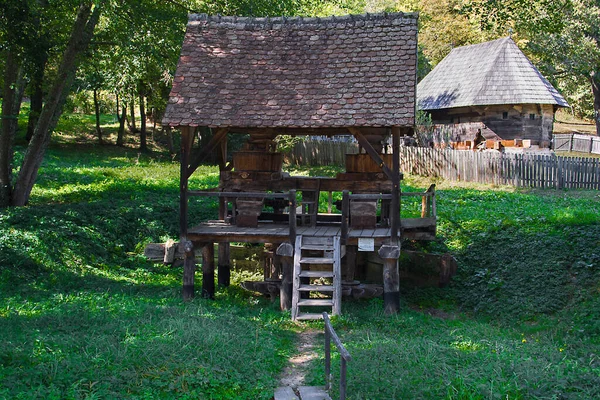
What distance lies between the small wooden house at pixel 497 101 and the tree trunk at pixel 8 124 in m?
23.3

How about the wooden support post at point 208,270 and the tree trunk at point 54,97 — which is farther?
the tree trunk at point 54,97

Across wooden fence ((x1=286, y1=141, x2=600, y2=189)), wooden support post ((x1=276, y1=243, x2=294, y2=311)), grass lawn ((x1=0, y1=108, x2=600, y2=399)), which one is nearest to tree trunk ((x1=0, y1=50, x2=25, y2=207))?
grass lawn ((x1=0, y1=108, x2=600, y2=399))

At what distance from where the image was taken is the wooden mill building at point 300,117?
13.4m

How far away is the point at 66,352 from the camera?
877cm

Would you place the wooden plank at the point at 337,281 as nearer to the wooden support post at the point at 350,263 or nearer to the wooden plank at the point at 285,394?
the wooden support post at the point at 350,263

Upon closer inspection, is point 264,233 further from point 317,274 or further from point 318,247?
point 317,274

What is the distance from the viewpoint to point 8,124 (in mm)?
19750

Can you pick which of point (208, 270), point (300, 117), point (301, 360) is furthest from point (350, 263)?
point (301, 360)

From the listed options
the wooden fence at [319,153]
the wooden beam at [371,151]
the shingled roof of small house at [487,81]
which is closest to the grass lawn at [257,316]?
the wooden beam at [371,151]

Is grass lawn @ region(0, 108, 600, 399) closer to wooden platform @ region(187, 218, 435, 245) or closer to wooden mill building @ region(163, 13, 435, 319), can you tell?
wooden mill building @ region(163, 13, 435, 319)

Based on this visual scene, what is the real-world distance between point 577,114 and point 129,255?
191 ft

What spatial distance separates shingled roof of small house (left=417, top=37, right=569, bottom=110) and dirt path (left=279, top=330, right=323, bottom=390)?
83.2 ft

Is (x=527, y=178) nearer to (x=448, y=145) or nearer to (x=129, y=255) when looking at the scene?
(x=448, y=145)

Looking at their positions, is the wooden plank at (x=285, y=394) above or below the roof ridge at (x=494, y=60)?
below
